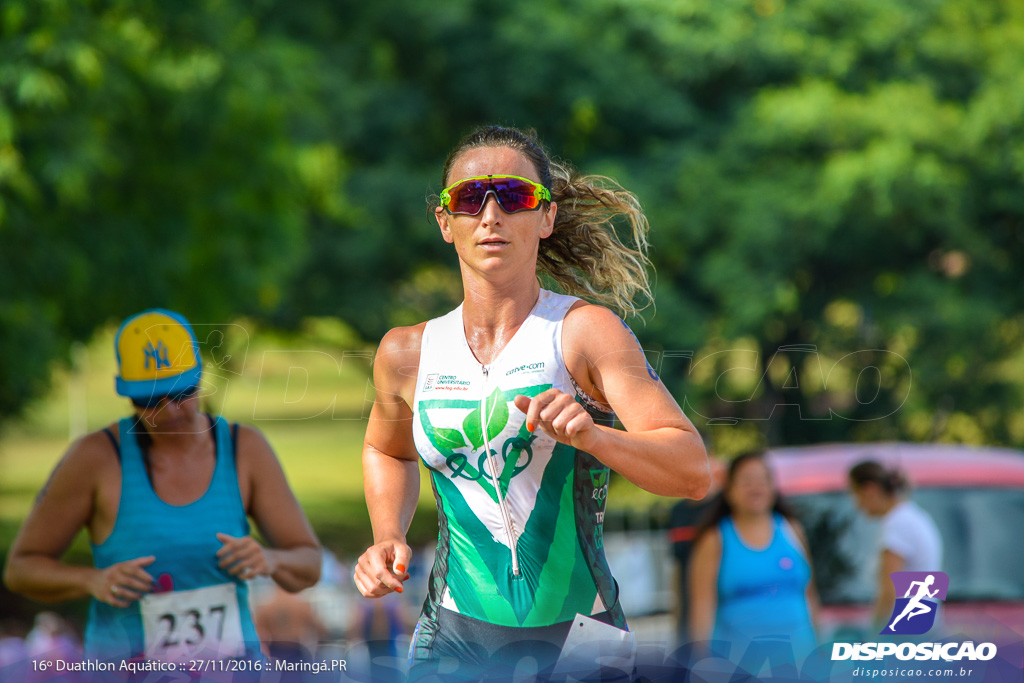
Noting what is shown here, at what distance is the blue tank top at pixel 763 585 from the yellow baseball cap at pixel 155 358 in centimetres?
259

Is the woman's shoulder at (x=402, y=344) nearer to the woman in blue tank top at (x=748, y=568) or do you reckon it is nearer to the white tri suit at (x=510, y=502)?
the white tri suit at (x=510, y=502)

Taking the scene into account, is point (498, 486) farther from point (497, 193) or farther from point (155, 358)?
point (155, 358)

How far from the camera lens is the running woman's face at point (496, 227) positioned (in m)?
2.23

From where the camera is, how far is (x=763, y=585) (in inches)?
187

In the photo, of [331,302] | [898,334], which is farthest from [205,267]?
[898,334]

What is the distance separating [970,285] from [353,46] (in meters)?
8.60

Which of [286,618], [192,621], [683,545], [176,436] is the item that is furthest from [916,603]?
[286,618]

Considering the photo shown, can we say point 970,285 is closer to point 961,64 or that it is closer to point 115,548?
point 961,64

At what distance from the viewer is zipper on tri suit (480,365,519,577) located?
7.24 ft

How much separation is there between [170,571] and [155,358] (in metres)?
0.61

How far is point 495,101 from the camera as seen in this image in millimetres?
14578

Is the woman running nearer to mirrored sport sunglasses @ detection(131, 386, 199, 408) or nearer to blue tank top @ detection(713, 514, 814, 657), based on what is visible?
mirrored sport sunglasses @ detection(131, 386, 199, 408)

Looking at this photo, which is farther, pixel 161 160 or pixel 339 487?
pixel 339 487

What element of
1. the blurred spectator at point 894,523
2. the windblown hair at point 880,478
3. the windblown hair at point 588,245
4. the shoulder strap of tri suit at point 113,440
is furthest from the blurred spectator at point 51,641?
the windblown hair at point 880,478
